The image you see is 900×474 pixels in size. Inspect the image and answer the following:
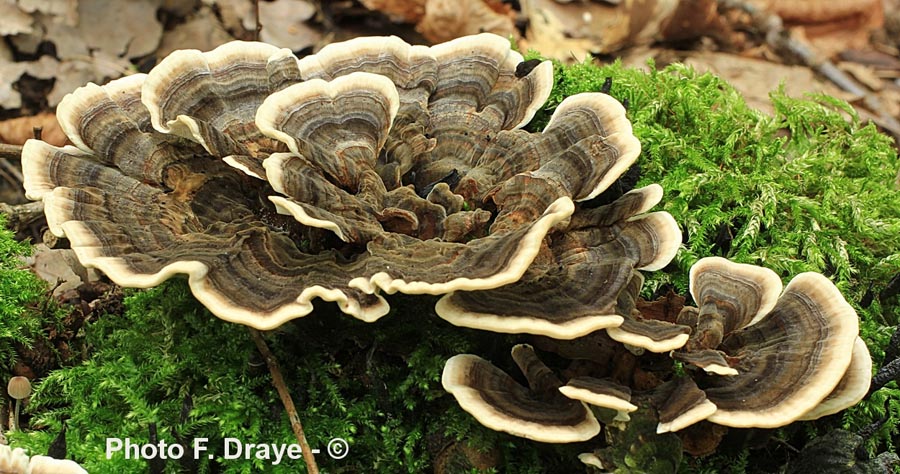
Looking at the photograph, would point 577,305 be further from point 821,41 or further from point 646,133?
point 821,41

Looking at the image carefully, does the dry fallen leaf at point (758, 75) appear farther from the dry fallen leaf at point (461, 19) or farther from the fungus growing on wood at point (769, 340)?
the fungus growing on wood at point (769, 340)

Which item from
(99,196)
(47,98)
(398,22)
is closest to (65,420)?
(99,196)

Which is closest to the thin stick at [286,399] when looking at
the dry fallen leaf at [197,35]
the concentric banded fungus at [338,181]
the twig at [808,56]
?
the concentric banded fungus at [338,181]

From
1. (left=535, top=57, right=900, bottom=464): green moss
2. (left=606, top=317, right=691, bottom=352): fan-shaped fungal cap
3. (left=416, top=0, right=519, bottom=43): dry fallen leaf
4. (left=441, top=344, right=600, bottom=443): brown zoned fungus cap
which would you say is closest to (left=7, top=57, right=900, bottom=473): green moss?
(left=535, top=57, right=900, bottom=464): green moss

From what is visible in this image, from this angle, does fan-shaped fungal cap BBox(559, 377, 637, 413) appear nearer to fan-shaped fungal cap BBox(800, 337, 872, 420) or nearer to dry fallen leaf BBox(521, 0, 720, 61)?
fan-shaped fungal cap BBox(800, 337, 872, 420)

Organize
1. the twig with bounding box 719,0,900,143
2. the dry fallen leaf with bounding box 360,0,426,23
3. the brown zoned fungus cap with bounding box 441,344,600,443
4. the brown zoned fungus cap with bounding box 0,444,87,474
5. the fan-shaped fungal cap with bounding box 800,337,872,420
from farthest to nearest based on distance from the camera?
1. the dry fallen leaf with bounding box 360,0,426,23
2. the twig with bounding box 719,0,900,143
3. the fan-shaped fungal cap with bounding box 800,337,872,420
4. the brown zoned fungus cap with bounding box 441,344,600,443
5. the brown zoned fungus cap with bounding box 0,444,87,474

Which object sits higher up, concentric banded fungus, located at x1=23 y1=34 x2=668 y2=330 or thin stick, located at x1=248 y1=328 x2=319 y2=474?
concentric banded fungus, located at x1=23 y1=34 x2=668 y2=330
